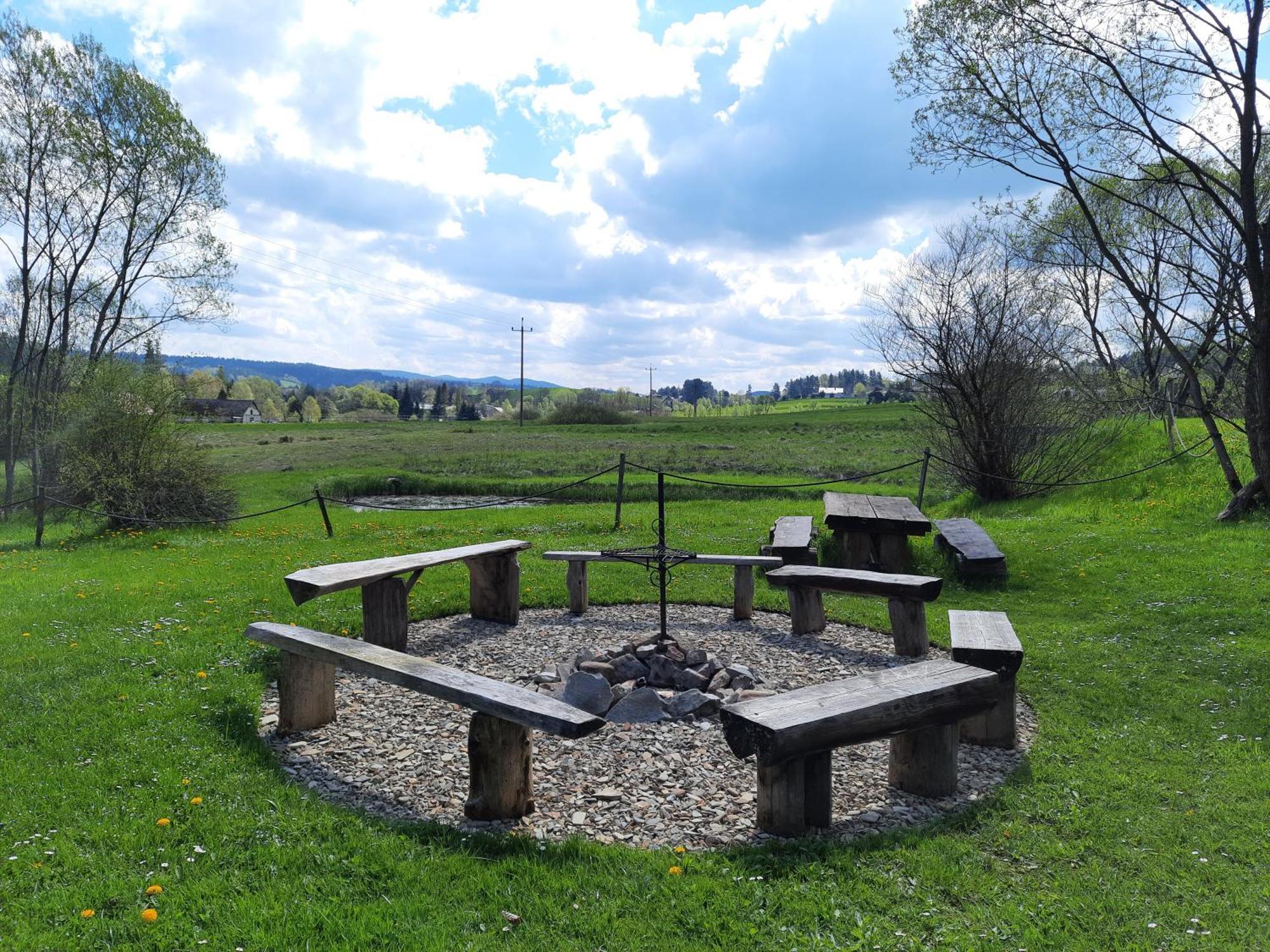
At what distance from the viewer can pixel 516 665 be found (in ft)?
20.5

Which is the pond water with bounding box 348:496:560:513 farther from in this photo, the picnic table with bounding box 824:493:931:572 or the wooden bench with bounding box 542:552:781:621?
the wooden bench with bounding box 542:552:781:621

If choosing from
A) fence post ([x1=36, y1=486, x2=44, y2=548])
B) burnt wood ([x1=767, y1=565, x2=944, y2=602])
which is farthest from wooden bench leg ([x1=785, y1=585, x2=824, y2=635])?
fence post ([x1=36, y1=486, x2=44, y2=548])

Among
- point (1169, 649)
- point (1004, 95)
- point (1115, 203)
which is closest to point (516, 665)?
point (1169, 649)

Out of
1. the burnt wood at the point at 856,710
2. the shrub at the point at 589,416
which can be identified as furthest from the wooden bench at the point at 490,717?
the shrub at the point at 589,416

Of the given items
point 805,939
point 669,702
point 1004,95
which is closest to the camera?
point 805,939

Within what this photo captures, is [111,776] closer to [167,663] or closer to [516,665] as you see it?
[167,663]

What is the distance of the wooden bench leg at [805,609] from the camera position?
7176mm

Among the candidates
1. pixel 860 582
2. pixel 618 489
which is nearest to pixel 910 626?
pixel 860 582

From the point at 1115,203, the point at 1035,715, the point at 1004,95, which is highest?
the point at 1115,203

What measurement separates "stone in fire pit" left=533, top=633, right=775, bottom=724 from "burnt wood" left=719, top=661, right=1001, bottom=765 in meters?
1.32

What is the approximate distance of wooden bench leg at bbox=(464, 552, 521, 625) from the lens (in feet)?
24.7

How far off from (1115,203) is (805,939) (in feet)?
78.8

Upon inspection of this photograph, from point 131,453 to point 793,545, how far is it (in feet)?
45.8

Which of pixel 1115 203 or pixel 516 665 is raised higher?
pixel 1115 203
